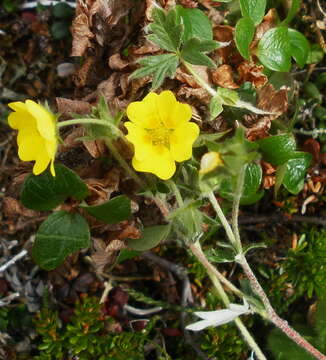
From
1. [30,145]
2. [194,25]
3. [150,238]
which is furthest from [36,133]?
[194,25]

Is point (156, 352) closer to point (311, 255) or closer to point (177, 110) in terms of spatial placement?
point (311, 255)

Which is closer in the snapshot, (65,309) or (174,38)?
(174,38)

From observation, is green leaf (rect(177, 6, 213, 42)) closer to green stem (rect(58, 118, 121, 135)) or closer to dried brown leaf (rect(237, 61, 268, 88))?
dried brown leaf (rect(237, 61, 268, 88))

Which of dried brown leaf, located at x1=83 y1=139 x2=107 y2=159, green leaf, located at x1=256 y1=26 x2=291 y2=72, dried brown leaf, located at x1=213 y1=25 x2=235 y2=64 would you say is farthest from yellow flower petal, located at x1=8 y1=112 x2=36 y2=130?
green leaf, located at x1=256 y1=26 x2=291 y2=72

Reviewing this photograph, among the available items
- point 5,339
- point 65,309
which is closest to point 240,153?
point 65,309

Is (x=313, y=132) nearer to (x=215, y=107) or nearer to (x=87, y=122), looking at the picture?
(x=215, y=107)

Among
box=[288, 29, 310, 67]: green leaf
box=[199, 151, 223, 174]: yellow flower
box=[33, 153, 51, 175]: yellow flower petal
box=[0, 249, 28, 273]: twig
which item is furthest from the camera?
box=[0, 249, 28, 273]: twig

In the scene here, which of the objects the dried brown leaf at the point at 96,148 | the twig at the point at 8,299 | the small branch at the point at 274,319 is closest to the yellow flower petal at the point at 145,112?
the dried brown leaf at the point at 96,148
